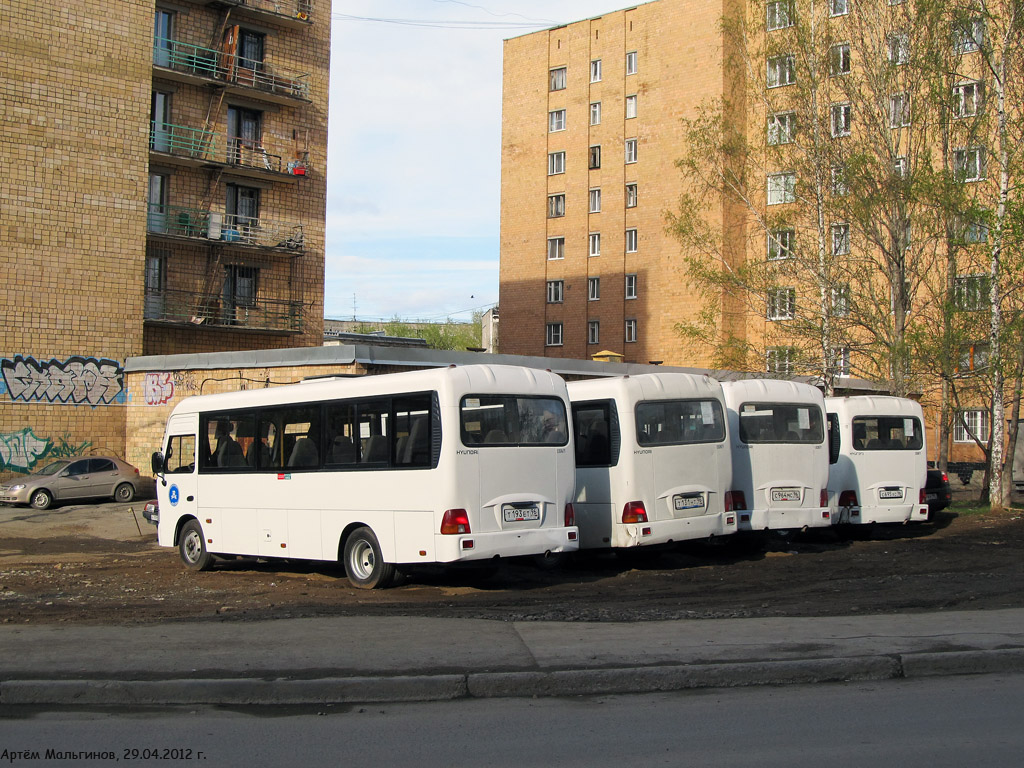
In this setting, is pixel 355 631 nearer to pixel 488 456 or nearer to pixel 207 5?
pixel 488 456

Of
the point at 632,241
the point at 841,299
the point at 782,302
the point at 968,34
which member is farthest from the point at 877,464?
the point at 632,241

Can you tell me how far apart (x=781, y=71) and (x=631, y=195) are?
2386 cm

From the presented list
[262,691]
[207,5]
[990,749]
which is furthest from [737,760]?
[207,5]

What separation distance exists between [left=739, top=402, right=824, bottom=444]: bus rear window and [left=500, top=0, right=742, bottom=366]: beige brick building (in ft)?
97.6

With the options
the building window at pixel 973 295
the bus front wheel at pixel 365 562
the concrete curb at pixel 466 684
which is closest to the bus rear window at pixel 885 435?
the building window at pixel 973 295

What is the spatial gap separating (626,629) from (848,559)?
782 cm

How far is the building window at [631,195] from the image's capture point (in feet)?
170

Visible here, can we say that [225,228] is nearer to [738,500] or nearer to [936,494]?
[738,500]

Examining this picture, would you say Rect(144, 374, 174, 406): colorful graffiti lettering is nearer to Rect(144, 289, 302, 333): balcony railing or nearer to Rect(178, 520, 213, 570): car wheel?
Rect(144, 289, 302, 333): balcony railing

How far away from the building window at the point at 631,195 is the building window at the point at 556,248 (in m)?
4.52

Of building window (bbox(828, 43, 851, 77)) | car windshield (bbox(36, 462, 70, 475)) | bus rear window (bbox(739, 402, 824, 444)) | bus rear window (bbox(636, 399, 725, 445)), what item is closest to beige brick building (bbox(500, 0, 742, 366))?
building window (bbox(828, 43, 851, 77))

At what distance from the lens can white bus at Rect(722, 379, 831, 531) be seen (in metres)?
16.3

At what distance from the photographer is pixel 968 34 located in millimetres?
25312

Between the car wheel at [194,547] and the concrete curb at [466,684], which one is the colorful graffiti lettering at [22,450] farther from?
the concrete curb at [466,684]
